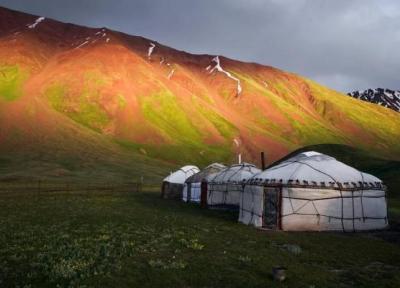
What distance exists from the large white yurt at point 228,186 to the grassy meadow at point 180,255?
31.8 ft

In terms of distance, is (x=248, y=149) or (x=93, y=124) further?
(x=248, y=149)

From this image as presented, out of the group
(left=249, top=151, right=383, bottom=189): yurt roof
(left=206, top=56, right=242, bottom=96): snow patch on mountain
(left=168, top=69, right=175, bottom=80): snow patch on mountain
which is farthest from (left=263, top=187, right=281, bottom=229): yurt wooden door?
(left=206, top=56, right=242, bottom=96): snow patch on mountain

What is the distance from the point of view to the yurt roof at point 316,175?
76.4 ft

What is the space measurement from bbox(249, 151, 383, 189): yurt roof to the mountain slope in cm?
7191

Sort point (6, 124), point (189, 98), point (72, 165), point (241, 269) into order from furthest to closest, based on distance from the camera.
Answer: point (189, 98)
point (6, 124)
point (72, 165)
point (241, 269)

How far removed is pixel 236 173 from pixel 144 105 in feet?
308

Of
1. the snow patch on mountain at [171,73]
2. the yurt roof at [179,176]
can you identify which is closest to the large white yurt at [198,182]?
the yurt roof at [179,176]

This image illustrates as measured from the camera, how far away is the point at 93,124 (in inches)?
4528

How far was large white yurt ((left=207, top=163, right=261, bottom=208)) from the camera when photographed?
1358 inches

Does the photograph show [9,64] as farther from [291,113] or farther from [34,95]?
[291,113]

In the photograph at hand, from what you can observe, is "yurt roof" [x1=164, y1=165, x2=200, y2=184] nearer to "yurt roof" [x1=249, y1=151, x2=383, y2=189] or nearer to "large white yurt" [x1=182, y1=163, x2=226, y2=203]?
"large white yurt" [x1=182, y1=163, x2=226, y2=203]

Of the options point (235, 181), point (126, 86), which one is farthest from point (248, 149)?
point (235, 181)

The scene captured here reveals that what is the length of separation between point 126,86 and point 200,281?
121 meters

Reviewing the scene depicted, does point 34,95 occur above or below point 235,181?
above
